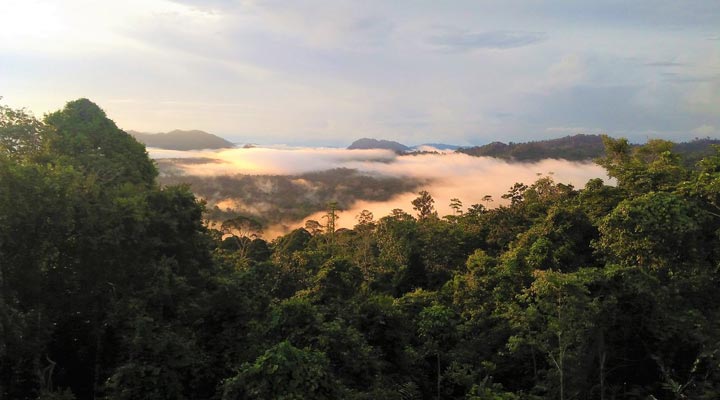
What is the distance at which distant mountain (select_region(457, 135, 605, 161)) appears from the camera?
125m

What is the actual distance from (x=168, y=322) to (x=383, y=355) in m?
6.43

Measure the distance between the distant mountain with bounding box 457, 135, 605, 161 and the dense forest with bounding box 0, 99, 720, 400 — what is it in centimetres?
10903

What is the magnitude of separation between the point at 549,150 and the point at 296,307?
137 metres

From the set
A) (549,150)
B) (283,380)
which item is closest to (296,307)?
(283,380)

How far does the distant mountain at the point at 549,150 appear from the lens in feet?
411

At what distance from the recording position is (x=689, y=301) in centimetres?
1402

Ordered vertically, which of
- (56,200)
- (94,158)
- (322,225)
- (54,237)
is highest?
(94,158)

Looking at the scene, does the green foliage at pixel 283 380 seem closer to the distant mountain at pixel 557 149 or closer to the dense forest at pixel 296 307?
the dense forest at pixel 296 307

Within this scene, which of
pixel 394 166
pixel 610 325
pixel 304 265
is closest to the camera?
pixel 610 325

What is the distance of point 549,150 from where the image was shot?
13612 cm

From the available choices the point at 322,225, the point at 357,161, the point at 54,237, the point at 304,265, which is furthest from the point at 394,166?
the point at 54,237

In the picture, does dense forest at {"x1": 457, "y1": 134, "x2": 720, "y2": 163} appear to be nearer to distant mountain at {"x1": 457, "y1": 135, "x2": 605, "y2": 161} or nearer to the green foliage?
distant mountain at {"x1": 457, "y1": 135, "x2": 605, "y2": 161}

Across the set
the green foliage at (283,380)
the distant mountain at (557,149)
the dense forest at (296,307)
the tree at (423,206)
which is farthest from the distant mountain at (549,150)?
the green foliage at (283,380)

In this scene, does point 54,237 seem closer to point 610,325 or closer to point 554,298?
point 554,298
